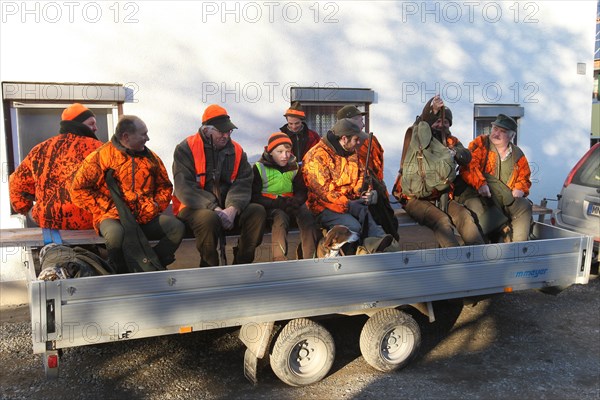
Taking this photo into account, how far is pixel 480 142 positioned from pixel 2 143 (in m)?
5.04

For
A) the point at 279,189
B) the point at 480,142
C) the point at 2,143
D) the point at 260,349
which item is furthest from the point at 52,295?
the point at 480,142

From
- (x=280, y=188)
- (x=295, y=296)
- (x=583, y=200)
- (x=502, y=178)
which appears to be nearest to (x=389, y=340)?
(x=295, y=296)

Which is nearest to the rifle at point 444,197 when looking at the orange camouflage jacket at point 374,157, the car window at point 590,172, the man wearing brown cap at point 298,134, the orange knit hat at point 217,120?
the orange camouflage jacket at point 374,157

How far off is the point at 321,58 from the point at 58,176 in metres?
3.89

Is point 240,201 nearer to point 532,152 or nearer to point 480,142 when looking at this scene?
point 480,142

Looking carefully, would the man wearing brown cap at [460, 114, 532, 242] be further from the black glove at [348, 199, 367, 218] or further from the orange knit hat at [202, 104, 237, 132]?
the orange knit hat at [202, 104, 237, 132]

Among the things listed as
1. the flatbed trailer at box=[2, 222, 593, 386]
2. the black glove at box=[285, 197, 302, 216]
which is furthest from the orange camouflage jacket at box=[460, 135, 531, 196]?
the black glove at box=[285, 197, 302, 216]

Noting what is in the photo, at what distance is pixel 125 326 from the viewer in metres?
3.24

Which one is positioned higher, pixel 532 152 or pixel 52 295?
pixel 532 152

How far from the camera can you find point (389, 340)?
4258 mm

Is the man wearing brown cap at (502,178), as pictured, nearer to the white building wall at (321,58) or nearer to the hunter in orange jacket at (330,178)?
the hunter in orange jacket at (330,178)

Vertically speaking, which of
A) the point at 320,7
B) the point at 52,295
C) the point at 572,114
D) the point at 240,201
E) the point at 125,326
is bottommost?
the point at 125,326

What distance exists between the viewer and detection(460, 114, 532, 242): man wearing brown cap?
16.6 feet

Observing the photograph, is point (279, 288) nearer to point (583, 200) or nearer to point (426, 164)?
point (426, 164)
